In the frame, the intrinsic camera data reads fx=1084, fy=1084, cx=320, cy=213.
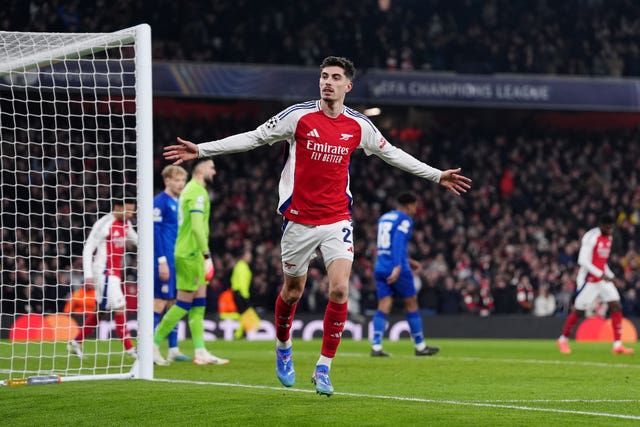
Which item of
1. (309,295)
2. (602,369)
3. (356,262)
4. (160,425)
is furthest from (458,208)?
(160,425)

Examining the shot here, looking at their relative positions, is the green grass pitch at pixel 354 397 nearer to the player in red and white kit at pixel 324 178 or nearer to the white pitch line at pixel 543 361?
the white pitch line at pixel 543 361

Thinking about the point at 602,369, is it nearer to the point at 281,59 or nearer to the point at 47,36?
the point at 47,36

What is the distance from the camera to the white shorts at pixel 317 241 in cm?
814

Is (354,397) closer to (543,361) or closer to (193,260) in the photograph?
(193,260)

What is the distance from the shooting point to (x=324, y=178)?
8.11 m

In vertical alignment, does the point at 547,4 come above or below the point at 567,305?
above

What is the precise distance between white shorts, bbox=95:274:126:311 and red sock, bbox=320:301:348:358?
5.34 metres

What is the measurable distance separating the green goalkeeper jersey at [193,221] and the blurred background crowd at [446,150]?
1199 cm

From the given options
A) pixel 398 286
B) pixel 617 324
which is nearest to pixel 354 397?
pixel 398 286

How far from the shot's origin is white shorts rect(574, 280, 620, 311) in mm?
16828

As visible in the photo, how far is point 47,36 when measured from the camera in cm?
1070

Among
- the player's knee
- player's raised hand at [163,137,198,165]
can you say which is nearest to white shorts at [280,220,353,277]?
the player's knee

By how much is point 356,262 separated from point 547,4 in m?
12.7

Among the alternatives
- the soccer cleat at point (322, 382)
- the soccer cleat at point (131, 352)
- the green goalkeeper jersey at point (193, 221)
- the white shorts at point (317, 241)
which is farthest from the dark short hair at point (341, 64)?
the soccer cleat at point (131, 352)
